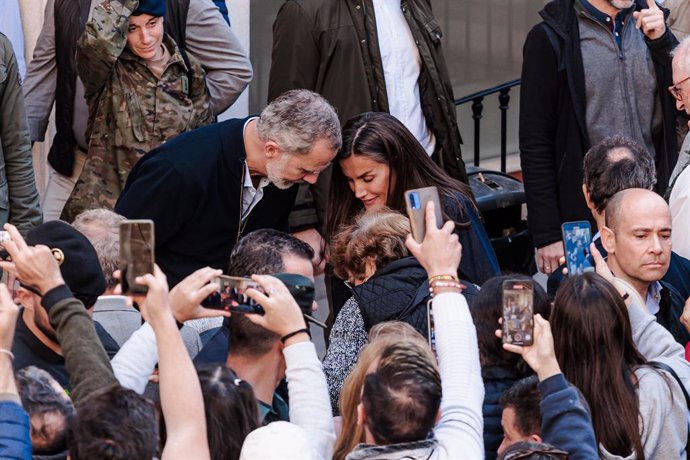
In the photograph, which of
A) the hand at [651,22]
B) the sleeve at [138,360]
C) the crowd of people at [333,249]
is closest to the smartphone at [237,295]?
the crowd of people at [333,249]

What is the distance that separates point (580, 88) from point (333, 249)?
197cm

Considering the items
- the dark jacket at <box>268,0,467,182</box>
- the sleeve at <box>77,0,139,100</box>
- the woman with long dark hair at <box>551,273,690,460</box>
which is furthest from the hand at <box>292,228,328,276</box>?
the woman with long dark hair at <box>551,273,690,460</box>

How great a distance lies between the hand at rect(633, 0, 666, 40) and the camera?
6.45 m

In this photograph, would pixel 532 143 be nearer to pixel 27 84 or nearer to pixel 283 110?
pixel 283 110

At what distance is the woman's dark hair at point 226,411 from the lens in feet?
11.2

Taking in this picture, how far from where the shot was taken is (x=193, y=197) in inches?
219

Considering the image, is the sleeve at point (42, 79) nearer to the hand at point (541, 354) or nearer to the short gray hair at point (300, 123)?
the short gray hair at point (300, 123)

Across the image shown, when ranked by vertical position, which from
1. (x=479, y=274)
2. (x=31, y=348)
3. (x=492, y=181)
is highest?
(x=31, y=348)

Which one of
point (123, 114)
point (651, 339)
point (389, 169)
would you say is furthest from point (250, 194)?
point (651, 339)

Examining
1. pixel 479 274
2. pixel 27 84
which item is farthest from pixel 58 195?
pixel 479 274

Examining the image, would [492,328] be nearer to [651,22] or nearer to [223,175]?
[223,175]

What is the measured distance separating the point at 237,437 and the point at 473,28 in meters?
7.57

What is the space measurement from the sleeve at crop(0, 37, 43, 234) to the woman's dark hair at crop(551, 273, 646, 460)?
2.80 metres

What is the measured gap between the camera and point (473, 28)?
34.9 feet
